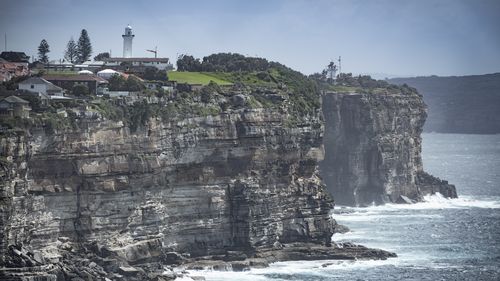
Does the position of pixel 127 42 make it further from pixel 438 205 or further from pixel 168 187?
pixel 438 205

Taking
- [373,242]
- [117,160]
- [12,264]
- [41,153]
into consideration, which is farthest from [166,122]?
[373,242]

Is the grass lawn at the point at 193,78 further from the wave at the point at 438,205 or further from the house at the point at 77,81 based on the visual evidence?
the wave at the point at 438,205

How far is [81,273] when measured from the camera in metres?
92.9

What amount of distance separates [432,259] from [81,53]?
41.0 m

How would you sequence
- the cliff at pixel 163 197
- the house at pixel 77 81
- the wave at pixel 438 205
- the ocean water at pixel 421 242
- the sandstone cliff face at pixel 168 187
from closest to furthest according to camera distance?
the cliff at pixel 163 197 → the sandstone cliff face at pixel 168 187 → the ocean water at pixel 421 242 → the house at pixel 77 81 → the wave at pixel 438 205

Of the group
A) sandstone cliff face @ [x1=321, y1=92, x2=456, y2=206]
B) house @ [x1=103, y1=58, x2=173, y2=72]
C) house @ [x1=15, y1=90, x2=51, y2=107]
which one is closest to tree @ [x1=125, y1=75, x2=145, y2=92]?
house @ [x1=15, y1=90, x2=51, y2=107]

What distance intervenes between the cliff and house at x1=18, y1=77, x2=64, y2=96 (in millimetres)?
7886

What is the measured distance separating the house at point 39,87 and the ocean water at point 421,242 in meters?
17.5

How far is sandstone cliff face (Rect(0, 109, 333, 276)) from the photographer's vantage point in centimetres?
9475

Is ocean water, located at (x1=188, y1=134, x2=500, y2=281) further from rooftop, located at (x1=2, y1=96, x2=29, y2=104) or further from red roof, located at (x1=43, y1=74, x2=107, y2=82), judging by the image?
red roof, located at (x1=43, y1=74, x2=107, y2=82)

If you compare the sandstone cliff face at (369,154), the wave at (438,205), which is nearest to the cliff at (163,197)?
the wave at (438,205)

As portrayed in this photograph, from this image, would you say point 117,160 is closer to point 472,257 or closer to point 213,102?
point 213,102

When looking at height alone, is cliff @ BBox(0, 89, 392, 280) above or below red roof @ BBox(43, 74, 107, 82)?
below

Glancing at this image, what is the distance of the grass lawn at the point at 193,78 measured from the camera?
12138cm
